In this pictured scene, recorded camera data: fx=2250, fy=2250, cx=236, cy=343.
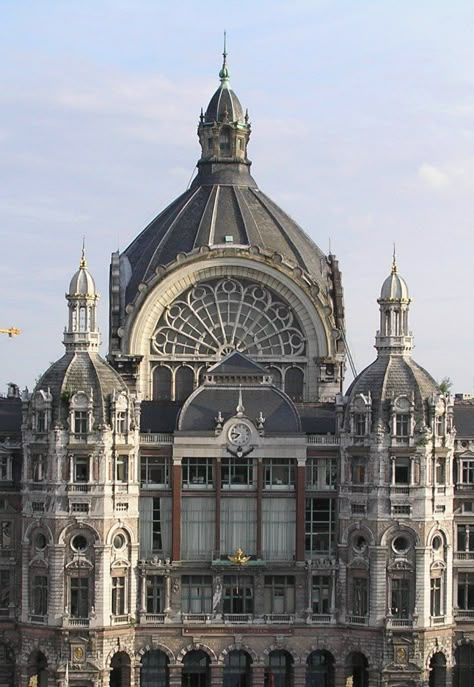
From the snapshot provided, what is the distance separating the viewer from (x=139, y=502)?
147750 millimetres

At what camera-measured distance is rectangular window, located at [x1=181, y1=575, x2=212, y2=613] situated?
147250 millimetres

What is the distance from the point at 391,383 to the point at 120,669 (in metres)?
25.8

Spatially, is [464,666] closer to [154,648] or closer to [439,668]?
[439,668]

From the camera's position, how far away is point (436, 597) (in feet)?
480

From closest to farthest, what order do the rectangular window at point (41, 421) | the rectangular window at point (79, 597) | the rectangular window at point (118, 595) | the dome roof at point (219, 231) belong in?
the rectangular window at point (79, 597)
the rectangular window at point (118, 595)
the rectangular window at point (41, 421)
the dome roof at point (219, 231)

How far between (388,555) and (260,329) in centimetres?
2235

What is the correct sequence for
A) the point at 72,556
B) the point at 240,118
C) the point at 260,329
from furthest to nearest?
the point at 240,118 < the point at 260,329 < the point at 72,556

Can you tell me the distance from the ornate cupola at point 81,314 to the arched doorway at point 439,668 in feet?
99.2

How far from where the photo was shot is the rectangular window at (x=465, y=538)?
149625 millimetres

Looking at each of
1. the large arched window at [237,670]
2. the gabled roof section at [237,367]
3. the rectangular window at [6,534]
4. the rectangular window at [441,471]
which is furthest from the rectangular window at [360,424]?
the rectangular window at [6,534]

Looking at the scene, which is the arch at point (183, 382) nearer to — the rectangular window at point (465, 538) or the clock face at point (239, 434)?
the clock face at point (239, 434)

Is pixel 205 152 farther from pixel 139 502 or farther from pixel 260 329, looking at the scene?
pixel 139 502

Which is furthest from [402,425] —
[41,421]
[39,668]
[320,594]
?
[39,668]

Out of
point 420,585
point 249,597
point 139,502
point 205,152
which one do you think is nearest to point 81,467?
point 139,502
